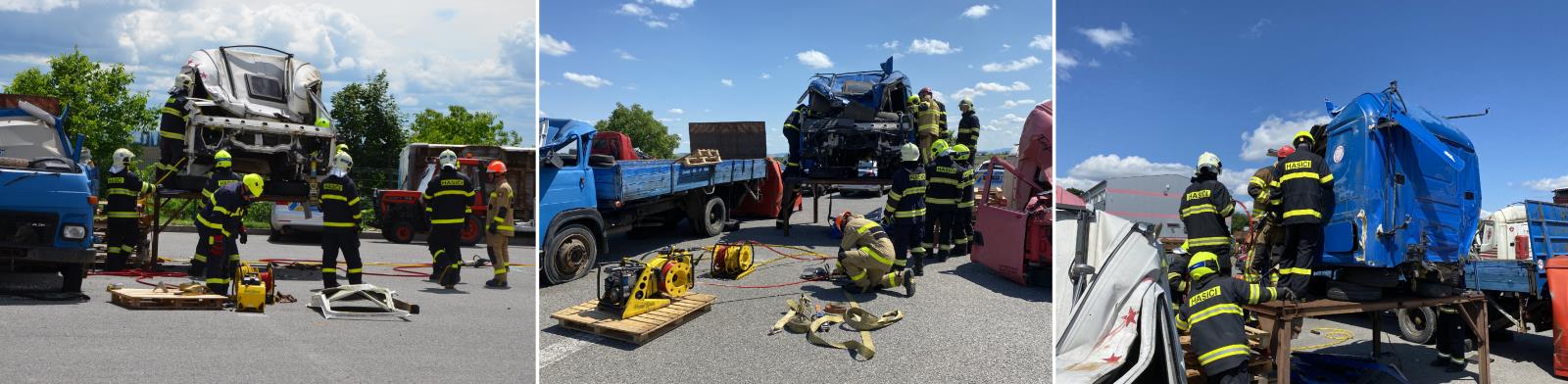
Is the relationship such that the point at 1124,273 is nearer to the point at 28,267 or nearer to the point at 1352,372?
the point at 1352,372

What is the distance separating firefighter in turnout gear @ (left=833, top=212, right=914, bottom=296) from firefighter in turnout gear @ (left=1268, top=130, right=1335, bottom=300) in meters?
3.04

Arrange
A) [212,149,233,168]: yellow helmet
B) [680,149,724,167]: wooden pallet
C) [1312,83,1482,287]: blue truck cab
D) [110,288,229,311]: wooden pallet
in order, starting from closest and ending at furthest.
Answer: [1312,83,1482,287]: blue truck cab < [110,288,229,311]: wooden pallet < [212,149,233,168]: yellow helmet < [680,149,724,167]: wooden pallet

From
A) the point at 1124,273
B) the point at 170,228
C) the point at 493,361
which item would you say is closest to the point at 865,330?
the point at 1124,273

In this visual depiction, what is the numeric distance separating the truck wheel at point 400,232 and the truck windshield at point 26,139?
5398 mm

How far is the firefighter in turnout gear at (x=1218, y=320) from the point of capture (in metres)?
4.86

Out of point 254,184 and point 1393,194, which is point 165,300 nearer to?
point 254,184

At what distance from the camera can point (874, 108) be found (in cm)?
1167

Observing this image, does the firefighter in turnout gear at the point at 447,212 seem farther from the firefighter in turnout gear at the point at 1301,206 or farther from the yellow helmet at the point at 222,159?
the firefighter in turnout gear at the point at 1301,206

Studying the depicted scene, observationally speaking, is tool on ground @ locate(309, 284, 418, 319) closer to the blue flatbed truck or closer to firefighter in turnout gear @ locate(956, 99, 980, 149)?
the blue flatbed truck

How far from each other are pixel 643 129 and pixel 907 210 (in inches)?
1312

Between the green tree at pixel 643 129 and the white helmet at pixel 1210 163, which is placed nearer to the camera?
the white helmet at pixel 1210 163

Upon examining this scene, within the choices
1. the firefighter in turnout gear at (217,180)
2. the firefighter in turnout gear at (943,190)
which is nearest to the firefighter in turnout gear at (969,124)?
the firefighter in turnout gear at (943,190)

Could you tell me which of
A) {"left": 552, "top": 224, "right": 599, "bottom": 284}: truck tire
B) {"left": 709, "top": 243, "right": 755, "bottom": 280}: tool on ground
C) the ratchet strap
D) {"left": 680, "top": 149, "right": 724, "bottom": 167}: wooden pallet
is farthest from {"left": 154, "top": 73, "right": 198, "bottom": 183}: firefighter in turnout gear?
the ratchet strap

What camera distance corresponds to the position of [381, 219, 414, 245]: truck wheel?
13.7 metres
